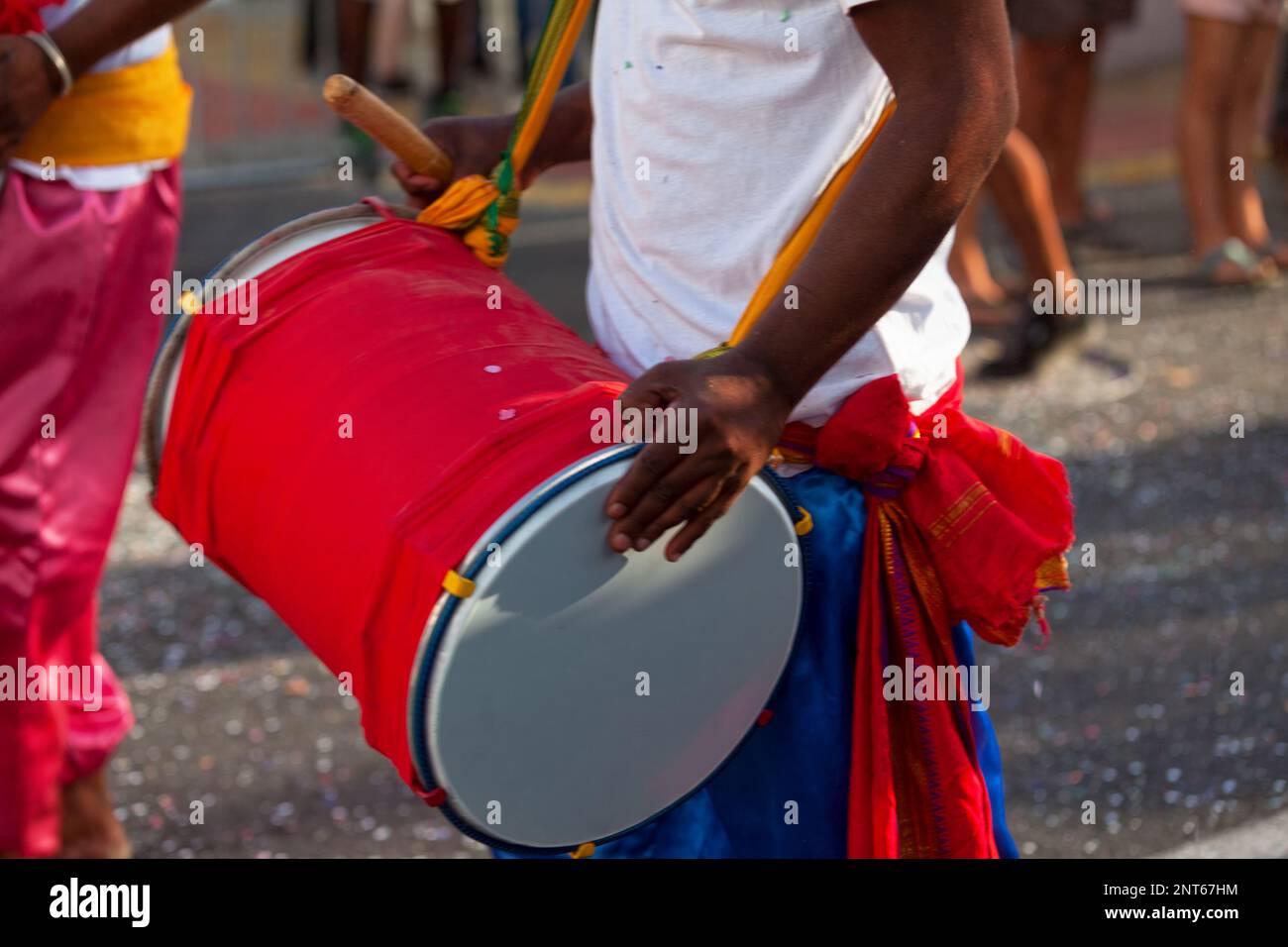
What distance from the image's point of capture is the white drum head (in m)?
1.60

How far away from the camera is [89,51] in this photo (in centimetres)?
246

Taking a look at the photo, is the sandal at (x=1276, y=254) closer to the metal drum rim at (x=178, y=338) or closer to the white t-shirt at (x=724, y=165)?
the white t-shirt at (x=724, y=165)

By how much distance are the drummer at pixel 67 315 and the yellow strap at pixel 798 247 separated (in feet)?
3.77

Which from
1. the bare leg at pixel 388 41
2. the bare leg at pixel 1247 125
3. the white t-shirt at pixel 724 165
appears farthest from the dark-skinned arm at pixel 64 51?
the bare leg at pixel 388 41

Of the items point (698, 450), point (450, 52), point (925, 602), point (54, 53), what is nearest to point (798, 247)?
point (698, 450)

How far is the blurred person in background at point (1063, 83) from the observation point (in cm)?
636

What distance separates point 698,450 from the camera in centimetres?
158

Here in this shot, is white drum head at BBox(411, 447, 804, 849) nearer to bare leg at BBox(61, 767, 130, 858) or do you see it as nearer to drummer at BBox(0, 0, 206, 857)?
drummer at BBox(0, 0, 206, 857)

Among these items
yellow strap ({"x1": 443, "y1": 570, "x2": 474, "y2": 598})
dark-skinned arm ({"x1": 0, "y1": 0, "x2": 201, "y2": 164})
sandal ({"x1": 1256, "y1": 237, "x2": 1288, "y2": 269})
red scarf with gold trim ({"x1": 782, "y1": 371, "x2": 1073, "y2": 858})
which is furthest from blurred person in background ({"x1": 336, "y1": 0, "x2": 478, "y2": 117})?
yellow strap ({"x1": 443, "y1": 570, "x2": 474, "y2": 598})

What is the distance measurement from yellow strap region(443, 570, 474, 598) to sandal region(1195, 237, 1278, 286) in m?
5.50

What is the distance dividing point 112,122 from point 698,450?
1389 mm
